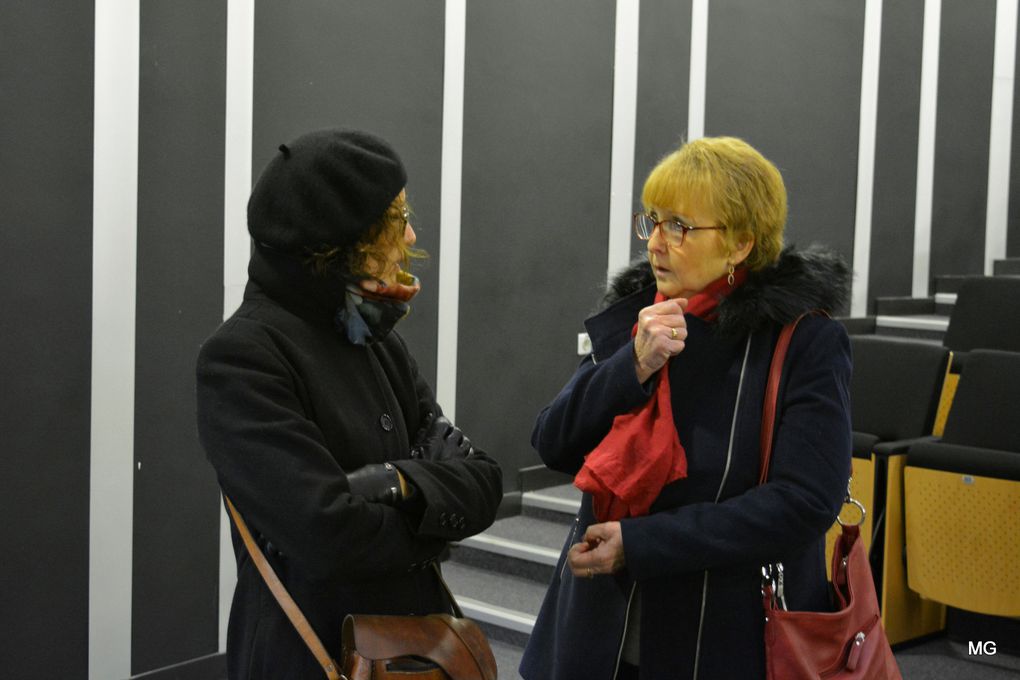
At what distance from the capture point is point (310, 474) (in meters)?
1.37

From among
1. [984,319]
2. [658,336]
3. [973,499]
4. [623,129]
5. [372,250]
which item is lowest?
[973,499]

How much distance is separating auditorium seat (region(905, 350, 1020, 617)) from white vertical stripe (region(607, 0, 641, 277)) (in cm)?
171

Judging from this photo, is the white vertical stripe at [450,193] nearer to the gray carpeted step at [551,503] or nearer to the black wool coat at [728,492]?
the gray carpeted step at [551,503]

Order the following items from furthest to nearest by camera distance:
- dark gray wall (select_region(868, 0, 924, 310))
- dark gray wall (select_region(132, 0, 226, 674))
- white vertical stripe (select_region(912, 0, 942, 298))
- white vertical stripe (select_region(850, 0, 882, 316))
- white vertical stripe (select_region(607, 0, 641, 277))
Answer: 1. white vertical stripe (select_region(912, 0, 942, 298))
2. dark gray wall (select_region(868, 0, 924, 310))
3. white vertical stripe (select_region(850, 0, 882, 316))
4. white vertical stripe (select_region(607, 0, 641, 277))
5. dark gray wall (select_region(132, 0, 226, 674))

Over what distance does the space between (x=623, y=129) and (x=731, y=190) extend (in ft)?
11.0

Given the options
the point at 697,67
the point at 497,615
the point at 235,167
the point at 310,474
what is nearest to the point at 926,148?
the point at 697,67

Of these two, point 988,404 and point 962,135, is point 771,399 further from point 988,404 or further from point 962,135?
point 962,135

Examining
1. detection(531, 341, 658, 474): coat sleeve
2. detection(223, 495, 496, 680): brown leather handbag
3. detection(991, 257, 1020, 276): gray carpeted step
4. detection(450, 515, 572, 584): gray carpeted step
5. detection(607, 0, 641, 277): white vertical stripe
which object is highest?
detection(607, 0, 641, 277): white vertical stripe

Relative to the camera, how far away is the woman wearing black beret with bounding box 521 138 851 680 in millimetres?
1617

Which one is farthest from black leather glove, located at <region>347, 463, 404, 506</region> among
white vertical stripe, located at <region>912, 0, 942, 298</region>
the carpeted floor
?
white vertical stripe, located at <region>912, 0, 942, 298</region>

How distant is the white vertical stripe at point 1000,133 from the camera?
255 inches

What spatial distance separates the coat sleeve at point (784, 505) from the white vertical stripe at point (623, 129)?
330cm

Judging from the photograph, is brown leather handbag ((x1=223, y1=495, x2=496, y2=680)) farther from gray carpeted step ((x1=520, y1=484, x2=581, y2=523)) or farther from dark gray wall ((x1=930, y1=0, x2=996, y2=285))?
dark gray wall ((x1=930, y1=0, x2=996, y2=285))

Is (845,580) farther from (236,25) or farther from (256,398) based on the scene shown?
(236,25)
